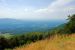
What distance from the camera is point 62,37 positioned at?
11.2 meters

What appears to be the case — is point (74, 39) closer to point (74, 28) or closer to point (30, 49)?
point (30, 49)

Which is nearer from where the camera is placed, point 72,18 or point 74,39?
point 74,39

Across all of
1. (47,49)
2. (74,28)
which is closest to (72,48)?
(47,49)

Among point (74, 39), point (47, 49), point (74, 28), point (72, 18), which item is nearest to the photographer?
point (47, 49)

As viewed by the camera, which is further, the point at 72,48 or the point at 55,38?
the point at 55,38

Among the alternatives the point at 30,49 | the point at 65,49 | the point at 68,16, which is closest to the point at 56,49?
the point at 65,49

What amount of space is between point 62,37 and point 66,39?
1.39 ft

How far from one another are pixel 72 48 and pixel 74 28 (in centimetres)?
1459

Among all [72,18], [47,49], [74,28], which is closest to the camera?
[47,49]

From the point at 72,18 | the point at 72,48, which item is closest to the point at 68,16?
the point at 72,18

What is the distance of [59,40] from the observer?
34.9ft

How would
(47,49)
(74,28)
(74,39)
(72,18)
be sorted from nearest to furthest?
1. (47,49)
2. (74,39)
3. (74,28)
4. (72,18)

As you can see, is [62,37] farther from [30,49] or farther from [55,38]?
[30,49]

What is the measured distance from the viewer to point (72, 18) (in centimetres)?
3102
